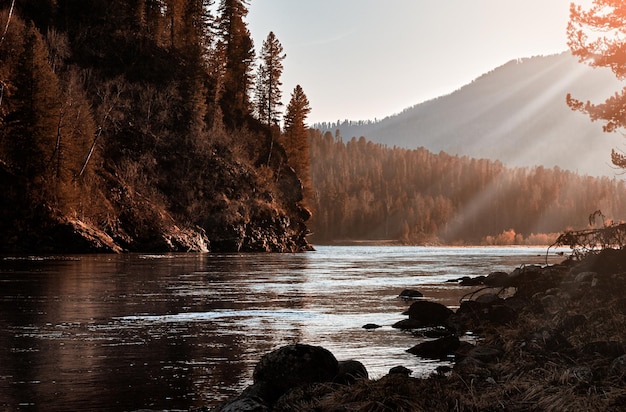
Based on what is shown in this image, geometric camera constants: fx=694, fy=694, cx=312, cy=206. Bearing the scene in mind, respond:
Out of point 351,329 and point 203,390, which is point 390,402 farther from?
point 351,329

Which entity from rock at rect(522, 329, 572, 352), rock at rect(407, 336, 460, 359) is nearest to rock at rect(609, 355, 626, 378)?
rock at rect(522, 329, 572, 352)

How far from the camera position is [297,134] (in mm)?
130250

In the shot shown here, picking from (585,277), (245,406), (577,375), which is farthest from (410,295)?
(245,406)

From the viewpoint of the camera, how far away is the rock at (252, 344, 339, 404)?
1114cm

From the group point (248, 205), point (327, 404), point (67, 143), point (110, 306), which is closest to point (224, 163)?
point (248, 205)

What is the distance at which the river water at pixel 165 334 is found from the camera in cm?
1212

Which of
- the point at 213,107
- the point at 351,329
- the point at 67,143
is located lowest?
the point at 351,329

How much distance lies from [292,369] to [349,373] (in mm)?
1141

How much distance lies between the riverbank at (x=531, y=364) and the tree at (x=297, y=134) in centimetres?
10819

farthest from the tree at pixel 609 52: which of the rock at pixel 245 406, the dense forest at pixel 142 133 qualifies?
the dense forest at pixel 142 133

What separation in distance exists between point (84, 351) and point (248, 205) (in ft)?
301

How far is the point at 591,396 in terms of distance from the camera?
9078 mm

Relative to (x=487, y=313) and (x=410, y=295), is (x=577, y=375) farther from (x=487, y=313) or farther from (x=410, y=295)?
(x=410, y=295)

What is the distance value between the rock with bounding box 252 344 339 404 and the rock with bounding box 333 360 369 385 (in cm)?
13
